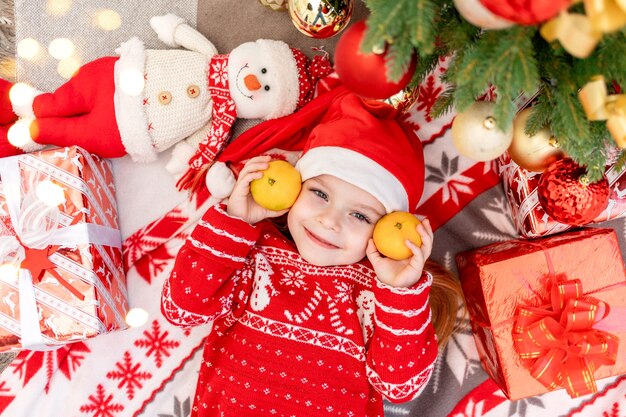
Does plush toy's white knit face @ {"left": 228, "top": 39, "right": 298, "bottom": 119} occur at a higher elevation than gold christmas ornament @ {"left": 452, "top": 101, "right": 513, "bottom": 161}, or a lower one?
lower

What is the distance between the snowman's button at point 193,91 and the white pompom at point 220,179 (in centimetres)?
19

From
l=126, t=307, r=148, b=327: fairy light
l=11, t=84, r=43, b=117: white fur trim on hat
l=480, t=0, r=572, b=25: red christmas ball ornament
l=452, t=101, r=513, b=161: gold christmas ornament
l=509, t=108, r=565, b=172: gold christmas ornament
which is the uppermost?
l=480, t=0, r=572, b=25: red christmas ball ornament

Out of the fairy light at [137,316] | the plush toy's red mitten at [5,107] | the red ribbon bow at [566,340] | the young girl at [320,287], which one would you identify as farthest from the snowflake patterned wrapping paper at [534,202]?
the plush toy's red mitten at [5,107]

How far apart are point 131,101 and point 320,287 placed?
2.27 ft

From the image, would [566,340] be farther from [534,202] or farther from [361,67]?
[361,67]

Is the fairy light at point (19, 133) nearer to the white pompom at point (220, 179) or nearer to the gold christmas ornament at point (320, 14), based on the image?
the white pompom at point (220, 179)

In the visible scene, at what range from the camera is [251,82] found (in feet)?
4.26

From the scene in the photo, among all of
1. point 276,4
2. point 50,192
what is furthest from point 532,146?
point 50,192

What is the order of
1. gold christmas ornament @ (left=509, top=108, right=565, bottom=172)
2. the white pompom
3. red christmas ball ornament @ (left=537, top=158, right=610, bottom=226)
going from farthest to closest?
the white pompom < red christmas ball ornament @ (left=537, top=158, right=610, bottom=226) < gold christmas ornament @ (left=509, top=108, right=565, bottom=172)

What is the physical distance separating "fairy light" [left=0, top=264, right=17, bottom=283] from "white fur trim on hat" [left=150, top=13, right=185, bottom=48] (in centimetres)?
72

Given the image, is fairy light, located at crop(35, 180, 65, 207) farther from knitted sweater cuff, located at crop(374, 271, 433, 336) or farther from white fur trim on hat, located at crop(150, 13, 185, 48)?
knitted sweater cuff, located at crop(374, 271, 433, 336)

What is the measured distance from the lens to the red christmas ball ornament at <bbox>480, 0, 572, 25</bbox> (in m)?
0.54

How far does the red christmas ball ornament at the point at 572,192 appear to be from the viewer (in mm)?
1012

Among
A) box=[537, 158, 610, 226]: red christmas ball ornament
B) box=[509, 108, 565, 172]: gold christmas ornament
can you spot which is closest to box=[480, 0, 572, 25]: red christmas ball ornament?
box=[509, 108, 565, 172]: gold christmas ornament
